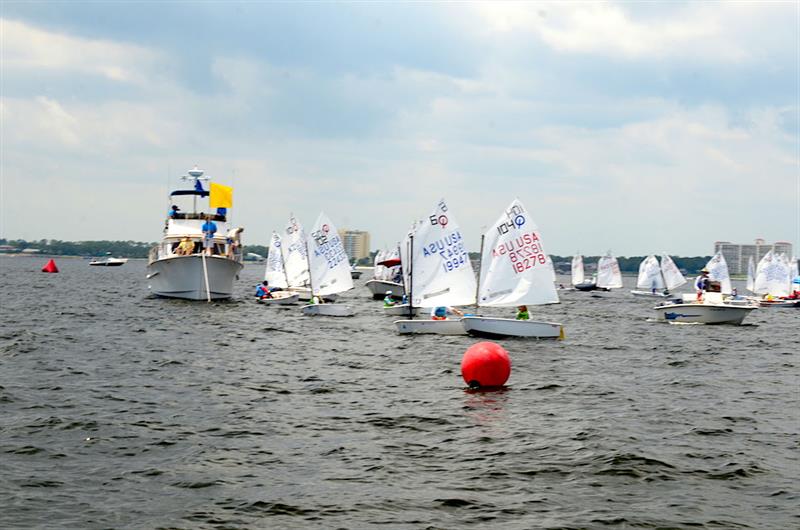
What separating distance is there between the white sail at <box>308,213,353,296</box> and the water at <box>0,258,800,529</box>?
58.9 feet

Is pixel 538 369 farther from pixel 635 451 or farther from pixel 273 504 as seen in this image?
pixel 273 504

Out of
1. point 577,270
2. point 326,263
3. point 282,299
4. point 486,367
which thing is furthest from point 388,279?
point 486,367

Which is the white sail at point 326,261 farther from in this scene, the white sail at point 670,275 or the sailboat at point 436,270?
the white sail at point 670,275

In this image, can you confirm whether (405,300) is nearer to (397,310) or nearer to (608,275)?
(397,310)

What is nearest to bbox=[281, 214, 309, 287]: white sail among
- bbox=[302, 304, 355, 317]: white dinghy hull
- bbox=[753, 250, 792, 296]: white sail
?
bbox=[302, 304, 355, 317]: white dinghy hull

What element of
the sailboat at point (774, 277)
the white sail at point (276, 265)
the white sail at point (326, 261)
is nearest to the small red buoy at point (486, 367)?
the white sail at point (326, 261)

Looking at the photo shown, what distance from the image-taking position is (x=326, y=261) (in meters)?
52.8

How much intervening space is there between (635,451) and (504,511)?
4.91 metres

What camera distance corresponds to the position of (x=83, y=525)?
1174 centimetres

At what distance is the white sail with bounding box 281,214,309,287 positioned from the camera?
207 feet

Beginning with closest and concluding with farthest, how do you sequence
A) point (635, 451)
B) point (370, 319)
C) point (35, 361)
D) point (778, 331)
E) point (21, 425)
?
point (635, 451) → point (21, 425) → point (35, 361) → point (778, 331) → point (370, 319)

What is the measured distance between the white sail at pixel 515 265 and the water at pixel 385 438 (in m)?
2.71

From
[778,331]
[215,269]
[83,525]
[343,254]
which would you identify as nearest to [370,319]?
[343,254]

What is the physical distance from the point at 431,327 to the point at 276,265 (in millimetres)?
34020
